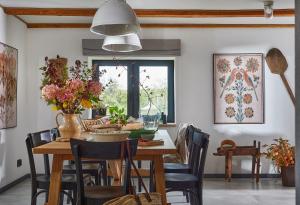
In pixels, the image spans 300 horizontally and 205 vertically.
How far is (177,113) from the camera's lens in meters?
5.96

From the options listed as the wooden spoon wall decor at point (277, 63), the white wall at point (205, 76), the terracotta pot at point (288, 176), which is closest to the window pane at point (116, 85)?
the white wall at point (205, 76)

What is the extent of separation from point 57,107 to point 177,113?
315 centimetres

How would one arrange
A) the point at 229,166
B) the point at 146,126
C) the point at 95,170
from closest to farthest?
the point at 146,126 < the point at 95,170 < the point at 229,166

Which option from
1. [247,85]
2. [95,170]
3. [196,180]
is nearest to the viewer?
[196,180]

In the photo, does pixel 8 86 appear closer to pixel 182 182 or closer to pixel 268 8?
pixel 182 182

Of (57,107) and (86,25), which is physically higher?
(86,25)

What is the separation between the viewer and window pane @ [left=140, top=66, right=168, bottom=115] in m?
6.13

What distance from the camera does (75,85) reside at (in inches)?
114

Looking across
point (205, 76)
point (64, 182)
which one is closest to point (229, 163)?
point (205, 76)

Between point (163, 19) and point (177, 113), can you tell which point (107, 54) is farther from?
point (177, 113)

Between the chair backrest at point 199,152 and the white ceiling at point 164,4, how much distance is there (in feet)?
6.85

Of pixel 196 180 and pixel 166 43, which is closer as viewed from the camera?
pixel 196 180

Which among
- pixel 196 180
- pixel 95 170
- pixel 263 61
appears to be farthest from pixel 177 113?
pixel 196 180

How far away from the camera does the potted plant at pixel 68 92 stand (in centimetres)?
290
